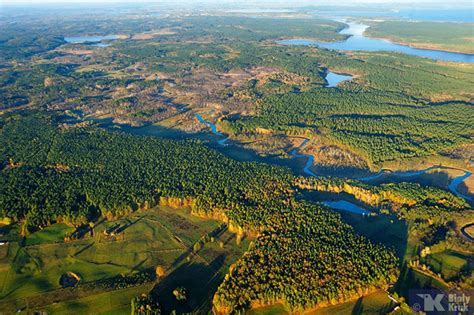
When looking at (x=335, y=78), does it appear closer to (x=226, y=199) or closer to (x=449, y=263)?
(x=226, y=199)

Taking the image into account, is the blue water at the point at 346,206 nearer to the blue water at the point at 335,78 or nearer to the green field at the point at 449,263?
the green field at the point at 449,263

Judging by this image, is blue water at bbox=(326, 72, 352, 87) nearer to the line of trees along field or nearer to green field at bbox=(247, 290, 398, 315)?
the line of trees along field

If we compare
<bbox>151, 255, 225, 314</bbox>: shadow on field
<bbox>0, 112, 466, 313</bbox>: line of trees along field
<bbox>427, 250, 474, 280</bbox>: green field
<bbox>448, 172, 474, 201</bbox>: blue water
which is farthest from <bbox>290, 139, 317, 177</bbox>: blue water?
<bbox>151, 255, 225, 314</bbox>: shadow on field

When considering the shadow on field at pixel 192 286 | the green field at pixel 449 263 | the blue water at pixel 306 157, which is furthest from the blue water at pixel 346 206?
the shadow on field at pixel 192 286

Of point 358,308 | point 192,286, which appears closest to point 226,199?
point 192,286

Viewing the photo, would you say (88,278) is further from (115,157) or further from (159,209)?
(115,157)
